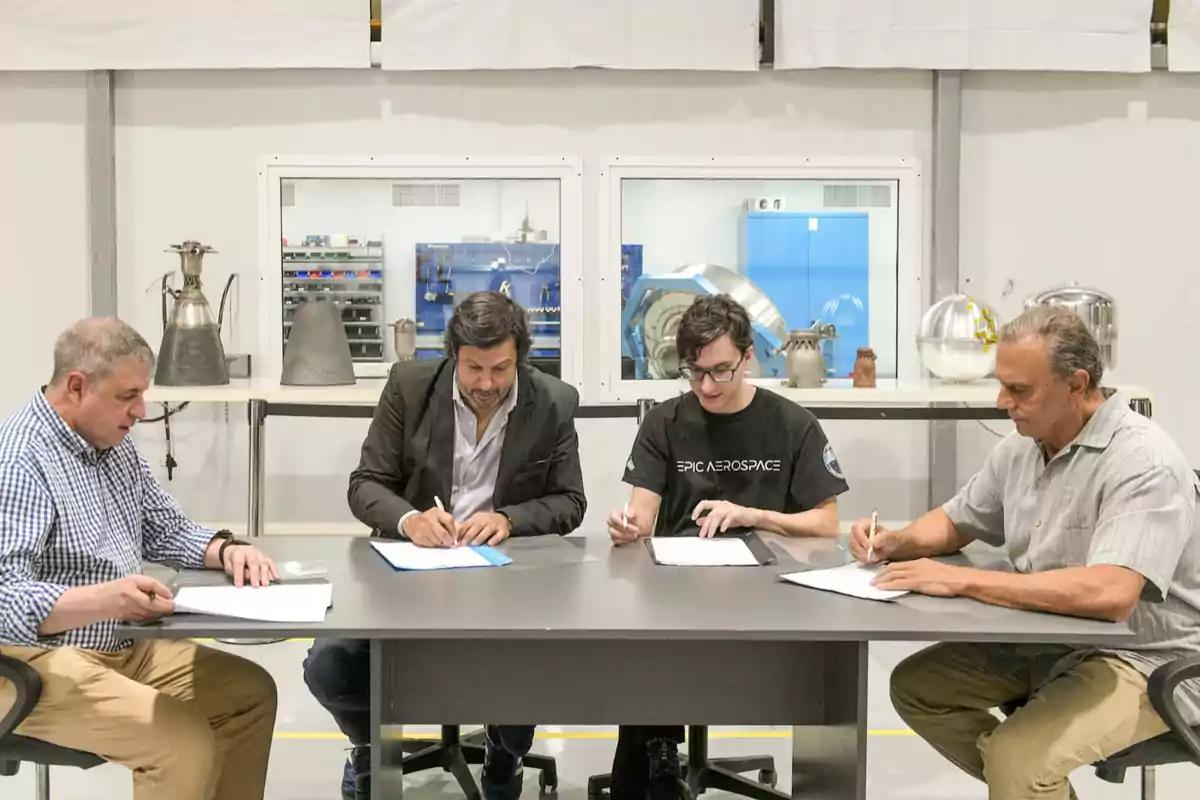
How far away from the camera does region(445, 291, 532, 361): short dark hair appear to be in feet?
8.71

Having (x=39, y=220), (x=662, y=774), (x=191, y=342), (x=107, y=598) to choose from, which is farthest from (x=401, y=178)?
(x=107, y=598)

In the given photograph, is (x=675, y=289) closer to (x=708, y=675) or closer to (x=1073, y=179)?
(x=1073, y=179)

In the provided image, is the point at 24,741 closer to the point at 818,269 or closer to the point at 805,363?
the point at 805,363

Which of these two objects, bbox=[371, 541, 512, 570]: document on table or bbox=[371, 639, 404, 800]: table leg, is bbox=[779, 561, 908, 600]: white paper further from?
bbox=[371, 639, 404, 800]: table leg

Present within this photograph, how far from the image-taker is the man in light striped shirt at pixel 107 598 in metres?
1.98

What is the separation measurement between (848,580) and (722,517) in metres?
0.48

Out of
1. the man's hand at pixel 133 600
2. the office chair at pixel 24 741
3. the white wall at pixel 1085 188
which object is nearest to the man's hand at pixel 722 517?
the man's hand at pixel 133 600

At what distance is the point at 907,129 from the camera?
5.04 m

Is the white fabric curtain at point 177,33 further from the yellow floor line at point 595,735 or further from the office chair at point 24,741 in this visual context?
the office chair at point 24,741

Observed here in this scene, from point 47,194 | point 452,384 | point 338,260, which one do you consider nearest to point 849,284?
point 338,260

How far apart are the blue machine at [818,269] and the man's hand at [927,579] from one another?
118 inches

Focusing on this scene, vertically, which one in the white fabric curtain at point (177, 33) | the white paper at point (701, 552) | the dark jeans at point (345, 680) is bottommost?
the dark jeans at point (345, 680)

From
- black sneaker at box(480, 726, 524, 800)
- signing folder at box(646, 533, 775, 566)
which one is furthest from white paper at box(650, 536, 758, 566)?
black sneaker at box(480, 726, 524, 800)

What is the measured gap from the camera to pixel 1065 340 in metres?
2.17
